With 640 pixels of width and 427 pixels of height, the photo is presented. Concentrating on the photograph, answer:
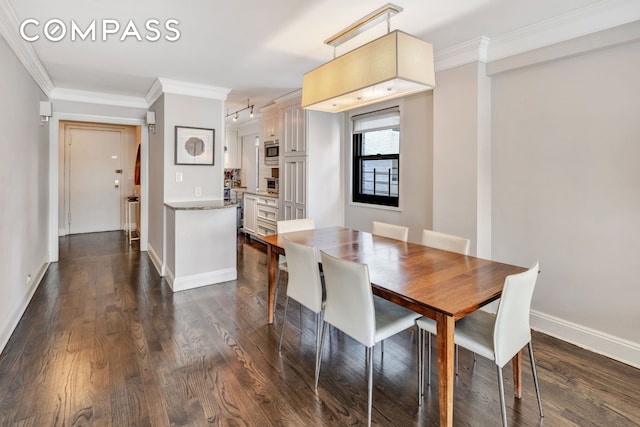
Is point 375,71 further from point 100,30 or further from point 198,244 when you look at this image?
point 198,244

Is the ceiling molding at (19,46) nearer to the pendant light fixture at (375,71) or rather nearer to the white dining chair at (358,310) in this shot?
the pendant light fixture at (375,71)

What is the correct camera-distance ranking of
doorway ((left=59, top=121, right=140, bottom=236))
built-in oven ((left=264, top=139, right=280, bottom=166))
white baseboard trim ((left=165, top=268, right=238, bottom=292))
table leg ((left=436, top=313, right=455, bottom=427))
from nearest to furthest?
table leg ((left=436, top=313, right=455, bottom=427)), white baseboard trim ((left=165, top=268, right=238, bottom=292)), built-in oven ((left=264, top=139, right=280, bottom=166)), doorway ((left=59, top=121, right=140, bottom=236))

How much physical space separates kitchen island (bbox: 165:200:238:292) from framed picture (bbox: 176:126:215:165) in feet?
1.81

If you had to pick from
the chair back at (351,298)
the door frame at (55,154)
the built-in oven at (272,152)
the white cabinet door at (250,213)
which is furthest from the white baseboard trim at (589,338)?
the door frame at (55,154)

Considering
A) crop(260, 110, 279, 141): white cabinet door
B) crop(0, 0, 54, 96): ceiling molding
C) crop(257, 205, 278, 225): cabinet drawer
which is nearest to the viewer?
crop(0, 0, 54, 96): ceiling molding

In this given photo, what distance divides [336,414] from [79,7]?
3.14 metres

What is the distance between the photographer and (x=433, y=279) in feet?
5.98

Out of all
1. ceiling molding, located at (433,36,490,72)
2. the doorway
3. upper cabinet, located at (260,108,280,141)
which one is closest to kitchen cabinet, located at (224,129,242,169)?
the doorway

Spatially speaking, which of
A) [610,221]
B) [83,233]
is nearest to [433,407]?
[610,221]

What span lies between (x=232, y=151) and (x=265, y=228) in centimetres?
284

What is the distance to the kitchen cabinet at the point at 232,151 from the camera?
7754 mm

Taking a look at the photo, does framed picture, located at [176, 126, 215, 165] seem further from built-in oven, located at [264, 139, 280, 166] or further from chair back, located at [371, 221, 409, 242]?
chair back, located at [371, 221, 409, 242]

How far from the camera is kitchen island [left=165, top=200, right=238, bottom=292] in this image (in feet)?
12.0

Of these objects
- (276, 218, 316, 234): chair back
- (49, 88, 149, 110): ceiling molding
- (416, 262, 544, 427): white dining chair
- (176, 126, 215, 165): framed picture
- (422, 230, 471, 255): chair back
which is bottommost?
(416, 262, 544, 427): white dining chair
